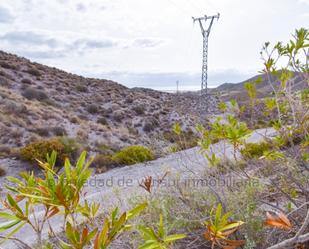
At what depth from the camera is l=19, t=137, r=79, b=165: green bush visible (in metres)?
9.07

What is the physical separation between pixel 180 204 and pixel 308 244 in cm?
99

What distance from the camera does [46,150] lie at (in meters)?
9.28

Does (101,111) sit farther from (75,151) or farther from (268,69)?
(268,69)

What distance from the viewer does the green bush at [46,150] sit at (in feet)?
29.8

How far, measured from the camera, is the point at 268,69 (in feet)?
7.54

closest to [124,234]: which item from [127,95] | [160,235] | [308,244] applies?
[308,244]

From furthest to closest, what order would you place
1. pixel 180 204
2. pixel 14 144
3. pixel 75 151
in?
pixel 14 144 → pixel 75 151 → pixel 180 204

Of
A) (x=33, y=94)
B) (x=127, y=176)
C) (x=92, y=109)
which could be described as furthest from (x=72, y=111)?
(x=127, y=176)

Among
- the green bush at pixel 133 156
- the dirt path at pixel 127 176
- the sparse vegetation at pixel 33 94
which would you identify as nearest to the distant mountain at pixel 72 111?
the sparse vegetation at pixel 33 94

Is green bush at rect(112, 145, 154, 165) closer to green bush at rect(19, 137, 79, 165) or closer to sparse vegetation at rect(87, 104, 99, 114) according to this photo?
green bush at rect(19, 137, 79, 165)

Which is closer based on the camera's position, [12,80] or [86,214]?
[86,214]

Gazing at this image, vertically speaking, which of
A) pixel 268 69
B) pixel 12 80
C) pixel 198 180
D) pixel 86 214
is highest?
pixel 12 80

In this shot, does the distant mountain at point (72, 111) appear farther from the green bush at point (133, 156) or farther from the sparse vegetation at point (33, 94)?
the green bush at point (133, 156)

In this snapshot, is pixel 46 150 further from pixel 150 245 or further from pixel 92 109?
pixel 92 109
